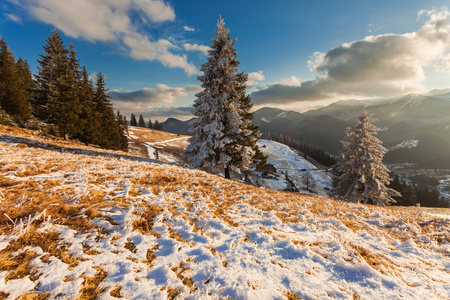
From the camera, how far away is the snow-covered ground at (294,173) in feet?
189

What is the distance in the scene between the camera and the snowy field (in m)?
2.76

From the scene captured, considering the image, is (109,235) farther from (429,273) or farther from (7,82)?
(7,82)

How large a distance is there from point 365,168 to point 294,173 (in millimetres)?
53815

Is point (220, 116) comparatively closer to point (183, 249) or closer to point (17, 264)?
point (183, 249)

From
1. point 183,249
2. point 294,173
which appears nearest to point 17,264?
point 183,249

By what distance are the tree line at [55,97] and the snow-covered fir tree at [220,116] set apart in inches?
739

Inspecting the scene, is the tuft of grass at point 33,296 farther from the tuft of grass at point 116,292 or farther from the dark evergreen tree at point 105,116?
the dark evergreen tree at point 105,116

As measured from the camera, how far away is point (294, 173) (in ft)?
238

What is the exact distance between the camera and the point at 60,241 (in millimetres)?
3383

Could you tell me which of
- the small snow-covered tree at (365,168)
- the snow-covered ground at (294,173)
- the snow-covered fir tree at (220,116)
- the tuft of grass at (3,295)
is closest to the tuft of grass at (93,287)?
the tuft of grass at (3,295)

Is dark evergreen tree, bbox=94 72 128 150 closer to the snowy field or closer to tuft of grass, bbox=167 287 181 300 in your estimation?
the snowy field

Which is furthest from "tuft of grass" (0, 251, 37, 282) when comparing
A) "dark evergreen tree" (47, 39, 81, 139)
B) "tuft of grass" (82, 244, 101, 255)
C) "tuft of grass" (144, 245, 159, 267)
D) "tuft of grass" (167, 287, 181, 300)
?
"dark evergreen tree" (47, 39, 81, 139)

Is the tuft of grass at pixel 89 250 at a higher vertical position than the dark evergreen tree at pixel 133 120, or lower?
lower

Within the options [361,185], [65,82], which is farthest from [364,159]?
[65,82]
